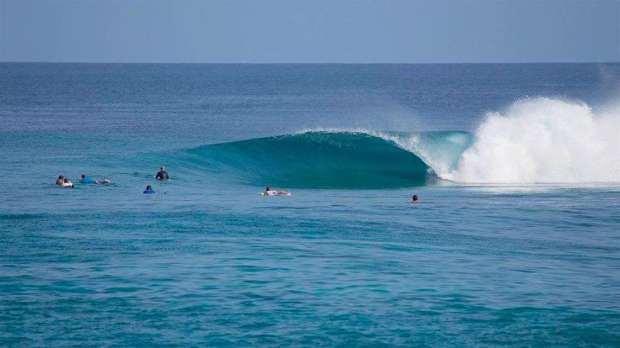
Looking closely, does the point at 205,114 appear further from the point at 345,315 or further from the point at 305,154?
the point at 345,315

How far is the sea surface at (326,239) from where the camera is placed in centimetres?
2189

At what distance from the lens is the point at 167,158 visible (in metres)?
54.8

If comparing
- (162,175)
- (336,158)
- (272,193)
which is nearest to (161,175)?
(162,175)

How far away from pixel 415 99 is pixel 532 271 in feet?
389

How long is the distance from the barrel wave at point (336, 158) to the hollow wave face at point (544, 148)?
2.48m

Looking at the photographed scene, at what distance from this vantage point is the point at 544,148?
53.0 meters

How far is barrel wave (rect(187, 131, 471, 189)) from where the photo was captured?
5100cm

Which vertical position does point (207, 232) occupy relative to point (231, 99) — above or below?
below

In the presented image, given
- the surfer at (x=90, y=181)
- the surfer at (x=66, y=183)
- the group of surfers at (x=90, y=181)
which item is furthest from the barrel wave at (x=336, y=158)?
the surfer at (x=66, y=183)

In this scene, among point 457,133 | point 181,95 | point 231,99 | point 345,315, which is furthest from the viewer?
point 181,95

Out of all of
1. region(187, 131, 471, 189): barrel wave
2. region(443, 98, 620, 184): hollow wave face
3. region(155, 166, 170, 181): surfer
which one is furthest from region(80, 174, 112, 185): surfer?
region(443, 98, 620, 184): hollow wave face

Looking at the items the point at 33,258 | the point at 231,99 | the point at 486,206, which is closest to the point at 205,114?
the point at 231,99

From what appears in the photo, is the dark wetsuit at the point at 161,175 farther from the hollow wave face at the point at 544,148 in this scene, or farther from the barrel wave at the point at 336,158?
the hollow wave face at the point at 544,148

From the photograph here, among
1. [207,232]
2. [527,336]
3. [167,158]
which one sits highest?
[167,158]
